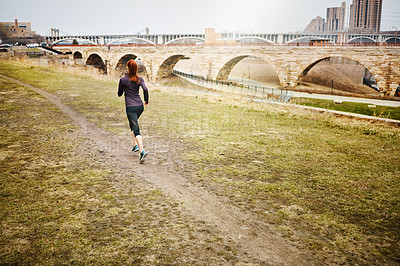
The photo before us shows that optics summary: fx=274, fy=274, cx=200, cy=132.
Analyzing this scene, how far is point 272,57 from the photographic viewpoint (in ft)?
107

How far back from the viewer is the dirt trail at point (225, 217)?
10.1 feet

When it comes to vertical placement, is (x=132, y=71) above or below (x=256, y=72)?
below

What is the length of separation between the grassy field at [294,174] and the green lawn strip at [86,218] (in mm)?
52

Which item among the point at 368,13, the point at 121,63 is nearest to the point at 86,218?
the point at 121,63

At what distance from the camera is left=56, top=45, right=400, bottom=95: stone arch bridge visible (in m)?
26.6

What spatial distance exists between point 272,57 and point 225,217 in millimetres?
31520

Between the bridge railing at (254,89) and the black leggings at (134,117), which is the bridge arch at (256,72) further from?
the black leggings at (134,117)

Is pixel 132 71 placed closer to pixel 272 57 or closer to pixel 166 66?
pixel 272 57

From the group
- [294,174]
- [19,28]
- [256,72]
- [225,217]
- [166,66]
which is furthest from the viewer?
[19,28]

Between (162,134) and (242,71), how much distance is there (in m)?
51.6

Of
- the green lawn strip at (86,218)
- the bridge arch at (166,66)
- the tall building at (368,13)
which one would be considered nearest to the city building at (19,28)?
the bridge arch at (166,66)

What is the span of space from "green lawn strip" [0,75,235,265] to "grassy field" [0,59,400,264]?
52mm

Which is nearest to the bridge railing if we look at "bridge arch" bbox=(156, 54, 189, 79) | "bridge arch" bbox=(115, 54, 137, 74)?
"bridge arch" bbox=(156, 54, 189, 79)

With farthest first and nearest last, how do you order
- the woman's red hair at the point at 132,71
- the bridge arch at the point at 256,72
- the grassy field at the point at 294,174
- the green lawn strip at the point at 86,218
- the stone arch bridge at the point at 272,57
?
1. the bridge arch at the point at 256,72
2. the stone arch bridge at the point at 272,57
3. the woman's red hair at the point at 132,71
4. the grassy field at the point at 294,174
5. the green lawn strip at the point at 86,218
